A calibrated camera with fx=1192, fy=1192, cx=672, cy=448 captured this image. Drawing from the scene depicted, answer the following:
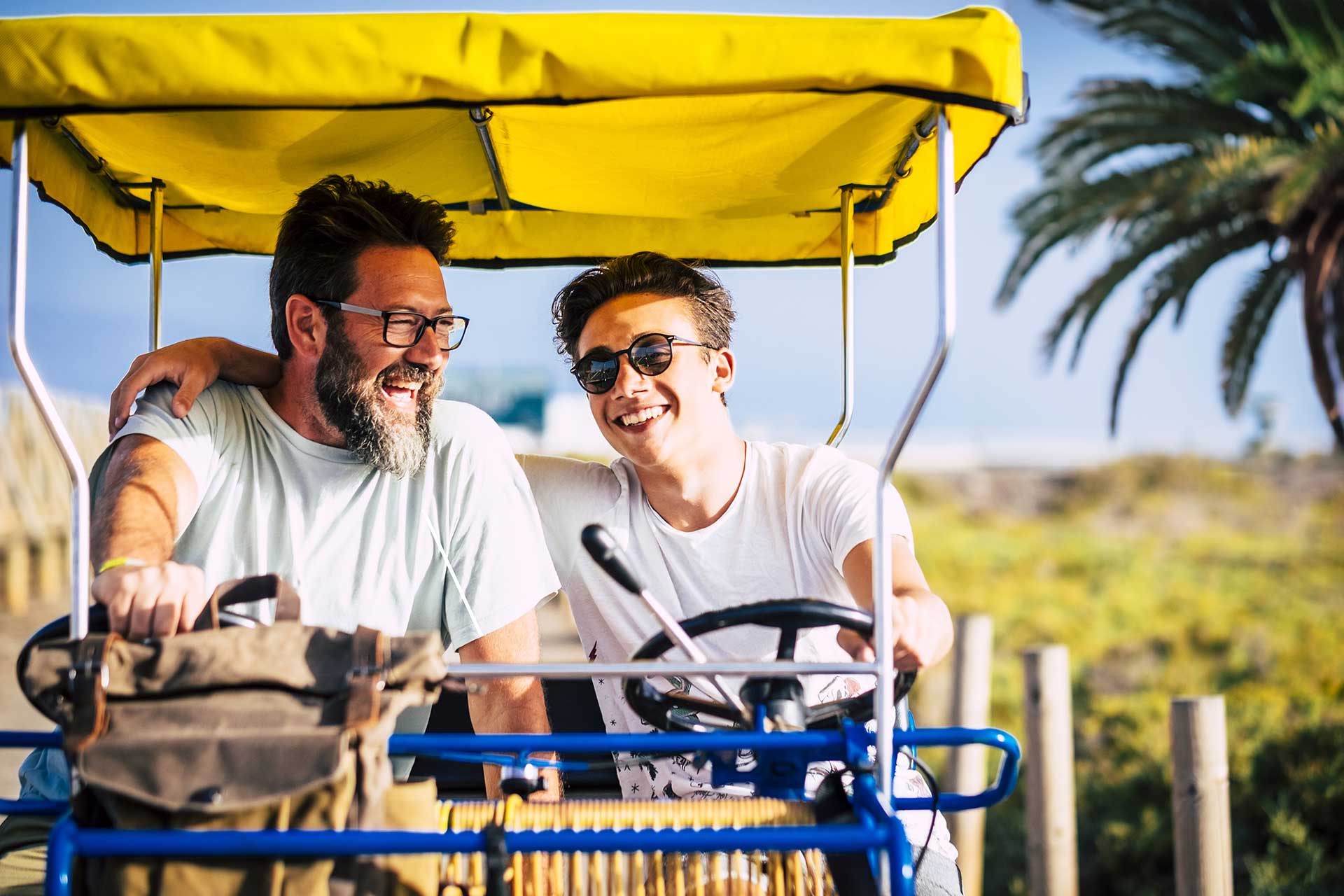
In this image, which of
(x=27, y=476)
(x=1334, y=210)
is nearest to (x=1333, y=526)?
(x=1334, y=210)

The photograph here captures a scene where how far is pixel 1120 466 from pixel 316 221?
25482 millimetres

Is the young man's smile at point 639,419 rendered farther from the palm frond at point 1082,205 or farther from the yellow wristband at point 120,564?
the palm frond at point 1082,205

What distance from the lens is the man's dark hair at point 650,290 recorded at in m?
3.11

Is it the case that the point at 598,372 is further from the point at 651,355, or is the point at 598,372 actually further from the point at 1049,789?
the point at 1049,789

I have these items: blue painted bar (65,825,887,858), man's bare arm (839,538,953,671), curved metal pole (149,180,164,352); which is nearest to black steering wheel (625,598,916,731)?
man's bare arm (839,538,953,671)

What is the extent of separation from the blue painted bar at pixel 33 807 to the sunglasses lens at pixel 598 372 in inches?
59.0

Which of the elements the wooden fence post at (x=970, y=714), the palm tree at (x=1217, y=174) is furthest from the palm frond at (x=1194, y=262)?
the wooden fence post at (x=970, y=714)

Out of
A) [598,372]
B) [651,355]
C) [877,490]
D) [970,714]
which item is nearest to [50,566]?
[970,714]

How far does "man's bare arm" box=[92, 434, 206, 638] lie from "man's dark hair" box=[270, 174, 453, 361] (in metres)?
0.50

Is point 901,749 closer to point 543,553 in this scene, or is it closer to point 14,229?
point 543,553

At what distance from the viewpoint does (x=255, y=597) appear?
195 centimetres

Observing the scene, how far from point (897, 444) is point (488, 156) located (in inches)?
52.5

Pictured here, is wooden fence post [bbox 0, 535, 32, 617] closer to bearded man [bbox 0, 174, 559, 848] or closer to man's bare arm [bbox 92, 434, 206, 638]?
bearded man [bbox 0, 174, 559, 848]

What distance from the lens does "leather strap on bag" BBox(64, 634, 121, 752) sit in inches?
67.7
